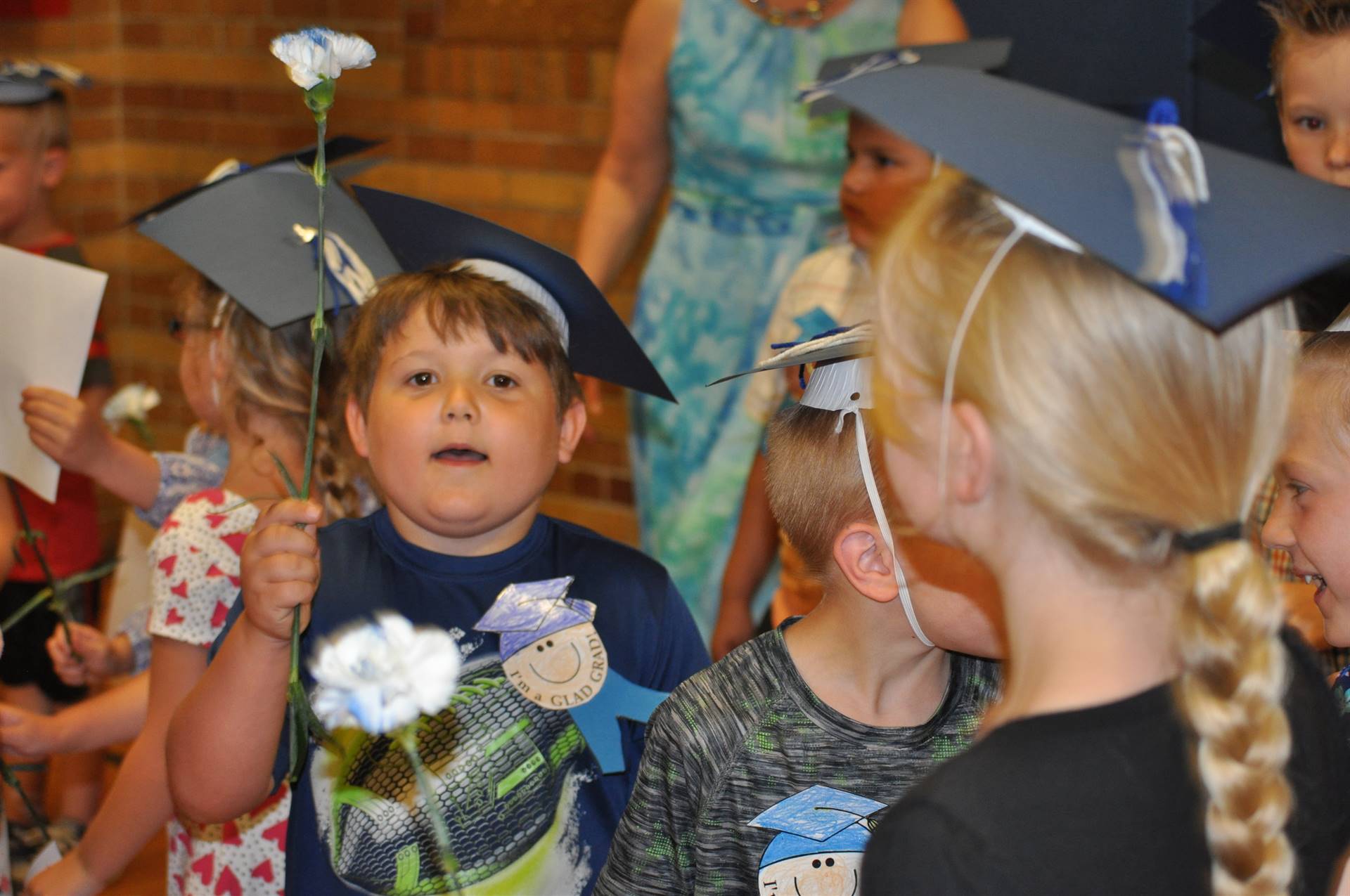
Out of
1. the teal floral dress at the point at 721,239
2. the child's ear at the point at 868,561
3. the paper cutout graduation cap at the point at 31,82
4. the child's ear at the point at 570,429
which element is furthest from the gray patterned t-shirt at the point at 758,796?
the paper cutout graduation cap at the point at 31,82

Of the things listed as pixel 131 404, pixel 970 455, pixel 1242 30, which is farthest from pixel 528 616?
pixel 1242 30

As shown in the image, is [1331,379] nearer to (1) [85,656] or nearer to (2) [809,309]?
(2) [809,309]

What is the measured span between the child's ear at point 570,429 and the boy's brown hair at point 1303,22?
1197mm

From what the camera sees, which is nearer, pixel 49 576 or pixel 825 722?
pixel 825 722

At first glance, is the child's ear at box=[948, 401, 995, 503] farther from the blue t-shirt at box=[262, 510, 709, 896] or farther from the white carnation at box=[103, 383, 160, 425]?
the white carnation at box=[103, 383, 160, 425]

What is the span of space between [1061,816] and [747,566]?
5.89ft

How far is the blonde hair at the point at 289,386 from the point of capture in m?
2.12

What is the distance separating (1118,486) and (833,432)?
53 cm

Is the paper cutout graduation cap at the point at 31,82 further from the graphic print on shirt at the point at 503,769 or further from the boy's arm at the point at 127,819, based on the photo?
the graphic print on shirt at the point at 503,769

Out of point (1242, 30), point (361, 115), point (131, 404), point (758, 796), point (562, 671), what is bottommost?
point (361, 115)

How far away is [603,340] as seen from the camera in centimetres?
181

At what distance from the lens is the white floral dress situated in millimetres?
1905

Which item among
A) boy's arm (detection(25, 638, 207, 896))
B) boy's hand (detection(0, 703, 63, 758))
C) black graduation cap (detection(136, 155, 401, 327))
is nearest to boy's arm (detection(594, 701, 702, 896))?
boy's arm (detection(25, 638, 207, 896))

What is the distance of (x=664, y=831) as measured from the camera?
53.7 inches
